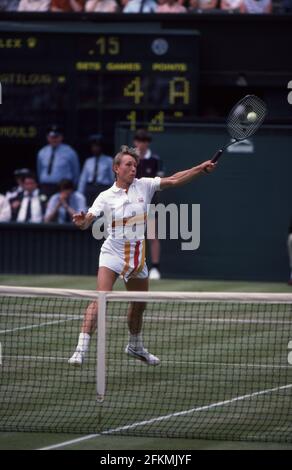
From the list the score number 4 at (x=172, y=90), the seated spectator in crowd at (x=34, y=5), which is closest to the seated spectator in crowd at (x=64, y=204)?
the score number 4 at (x=172, y=90)

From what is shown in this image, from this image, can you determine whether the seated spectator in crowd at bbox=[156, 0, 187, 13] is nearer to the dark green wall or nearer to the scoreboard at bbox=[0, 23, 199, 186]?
the scoreboard at bbox=[0, 23, 199, 186]

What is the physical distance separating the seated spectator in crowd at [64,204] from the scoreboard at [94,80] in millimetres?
1562

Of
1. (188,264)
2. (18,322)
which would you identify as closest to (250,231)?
(188,264)

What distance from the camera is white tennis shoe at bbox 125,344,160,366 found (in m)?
11.5

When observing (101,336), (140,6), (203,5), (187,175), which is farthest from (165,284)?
(101,336)

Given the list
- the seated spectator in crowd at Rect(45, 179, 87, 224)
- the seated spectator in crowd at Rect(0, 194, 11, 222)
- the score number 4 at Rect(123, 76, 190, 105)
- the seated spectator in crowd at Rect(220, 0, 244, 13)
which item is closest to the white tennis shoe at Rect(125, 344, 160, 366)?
the seated spectator in crowd at Rect(45, 179, 87, 224)

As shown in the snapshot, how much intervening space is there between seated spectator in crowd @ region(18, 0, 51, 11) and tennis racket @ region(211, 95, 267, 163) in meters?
10.8

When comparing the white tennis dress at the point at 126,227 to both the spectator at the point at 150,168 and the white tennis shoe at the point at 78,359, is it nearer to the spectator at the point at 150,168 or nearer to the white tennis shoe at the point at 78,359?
the white tennis shoe at the point at 78,359

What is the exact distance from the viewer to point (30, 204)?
20.3 metres

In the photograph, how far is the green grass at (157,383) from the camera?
898cm

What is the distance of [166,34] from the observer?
20625 mm

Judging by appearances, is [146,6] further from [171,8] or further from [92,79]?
[92,79]
